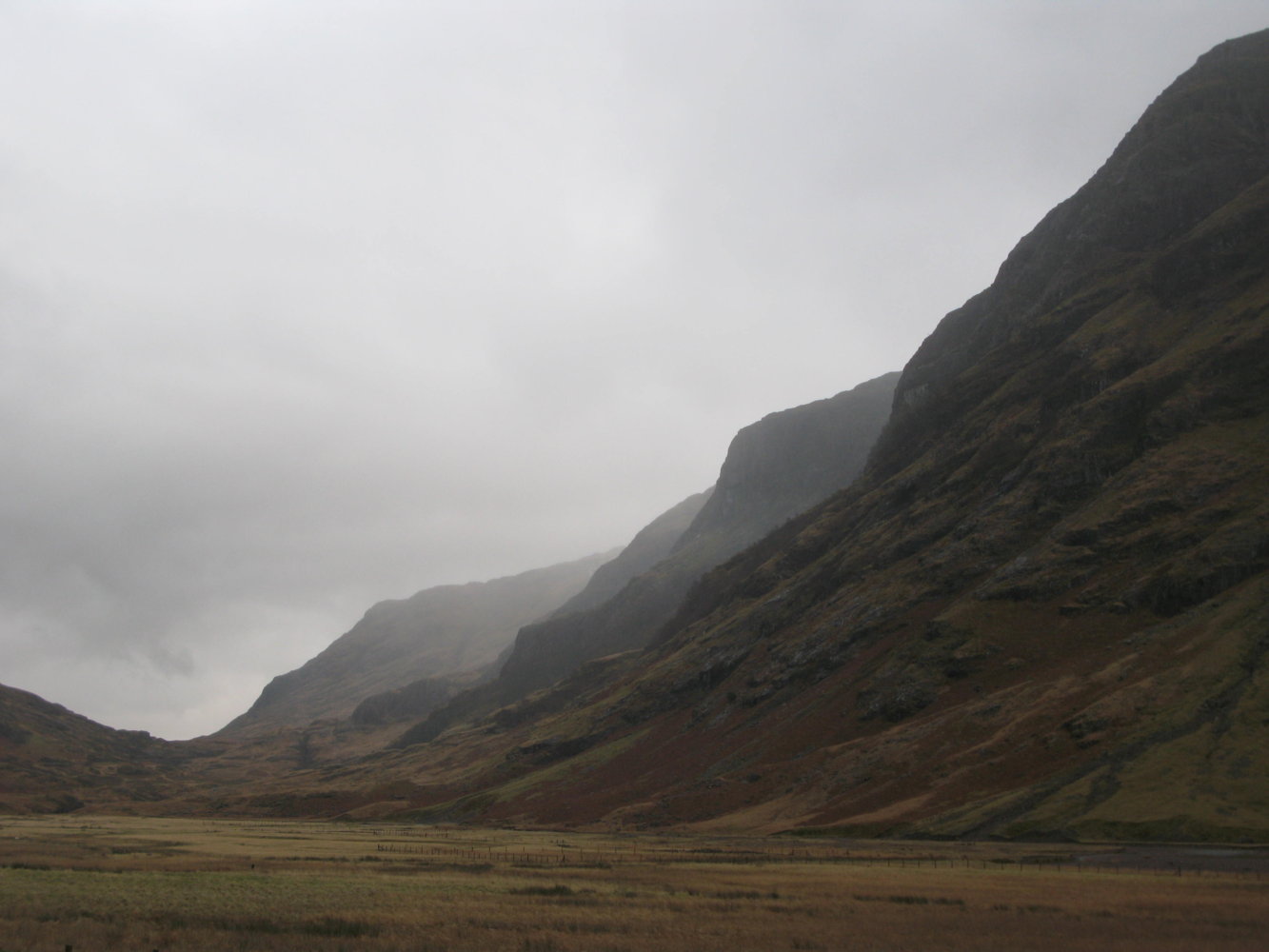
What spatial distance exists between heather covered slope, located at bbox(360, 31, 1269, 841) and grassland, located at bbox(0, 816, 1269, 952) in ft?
58.6

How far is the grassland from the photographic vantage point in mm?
26406

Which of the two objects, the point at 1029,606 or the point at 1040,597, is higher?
the point at 1040,597

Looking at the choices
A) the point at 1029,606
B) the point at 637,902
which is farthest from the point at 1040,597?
the point at 637,902

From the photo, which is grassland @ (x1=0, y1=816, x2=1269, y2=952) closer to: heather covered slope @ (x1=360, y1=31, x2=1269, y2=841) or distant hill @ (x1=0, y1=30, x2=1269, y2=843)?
heather covered slope @ (x1=360, y1=31, x2=1269, y2=841)

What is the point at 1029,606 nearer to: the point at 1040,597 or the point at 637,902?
the point at 1040,597

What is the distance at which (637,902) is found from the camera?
111ft

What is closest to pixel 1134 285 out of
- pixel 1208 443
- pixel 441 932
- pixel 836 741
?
pixel 1208 443

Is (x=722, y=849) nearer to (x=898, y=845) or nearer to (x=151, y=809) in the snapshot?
(x=898, y=845)

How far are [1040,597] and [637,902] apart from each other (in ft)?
266

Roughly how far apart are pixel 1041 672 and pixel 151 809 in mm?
179227

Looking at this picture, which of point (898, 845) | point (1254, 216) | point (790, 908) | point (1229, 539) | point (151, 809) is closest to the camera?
point (790, 908)

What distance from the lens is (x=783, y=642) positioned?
13588cm

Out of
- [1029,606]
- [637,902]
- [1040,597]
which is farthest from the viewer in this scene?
[1040,597]

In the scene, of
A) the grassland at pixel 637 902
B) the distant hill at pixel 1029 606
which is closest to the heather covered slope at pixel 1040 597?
the distant hill at pixel 1029 606
